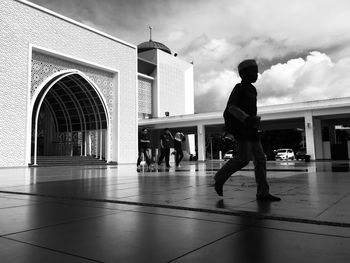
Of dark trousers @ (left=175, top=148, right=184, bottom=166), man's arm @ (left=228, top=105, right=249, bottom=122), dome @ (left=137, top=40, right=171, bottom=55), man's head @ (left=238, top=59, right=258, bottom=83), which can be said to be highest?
dome @ (left=137, top=40, right=171, bottom=55)

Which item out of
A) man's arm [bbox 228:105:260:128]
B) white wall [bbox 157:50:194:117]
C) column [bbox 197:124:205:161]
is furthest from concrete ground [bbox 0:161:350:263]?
white wall [bbox 157:50:194:117]

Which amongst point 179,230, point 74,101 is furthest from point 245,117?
point 74,101

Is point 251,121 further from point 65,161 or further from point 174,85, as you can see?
point 174,85

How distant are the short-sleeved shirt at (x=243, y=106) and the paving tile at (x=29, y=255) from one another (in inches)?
93.8

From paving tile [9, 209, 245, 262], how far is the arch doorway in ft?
68.7

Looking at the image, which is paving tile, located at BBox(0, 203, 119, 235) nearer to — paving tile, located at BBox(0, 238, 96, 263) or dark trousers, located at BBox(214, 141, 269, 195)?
paving tile, located at BBox(0, 238, 96, 263)

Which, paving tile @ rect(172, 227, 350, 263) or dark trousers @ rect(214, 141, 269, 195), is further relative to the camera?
dark trousers @ rect(214, 141, 269, 195)

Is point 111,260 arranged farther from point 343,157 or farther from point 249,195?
point 343,157

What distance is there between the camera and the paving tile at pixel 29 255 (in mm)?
1673

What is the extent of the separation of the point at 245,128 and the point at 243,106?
25 cm

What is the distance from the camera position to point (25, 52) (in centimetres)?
1870

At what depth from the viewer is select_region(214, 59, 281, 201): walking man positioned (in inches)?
140

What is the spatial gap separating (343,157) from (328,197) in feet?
81.3

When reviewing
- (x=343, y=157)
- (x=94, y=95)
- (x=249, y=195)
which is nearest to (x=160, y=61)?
(x=94, y=95)
